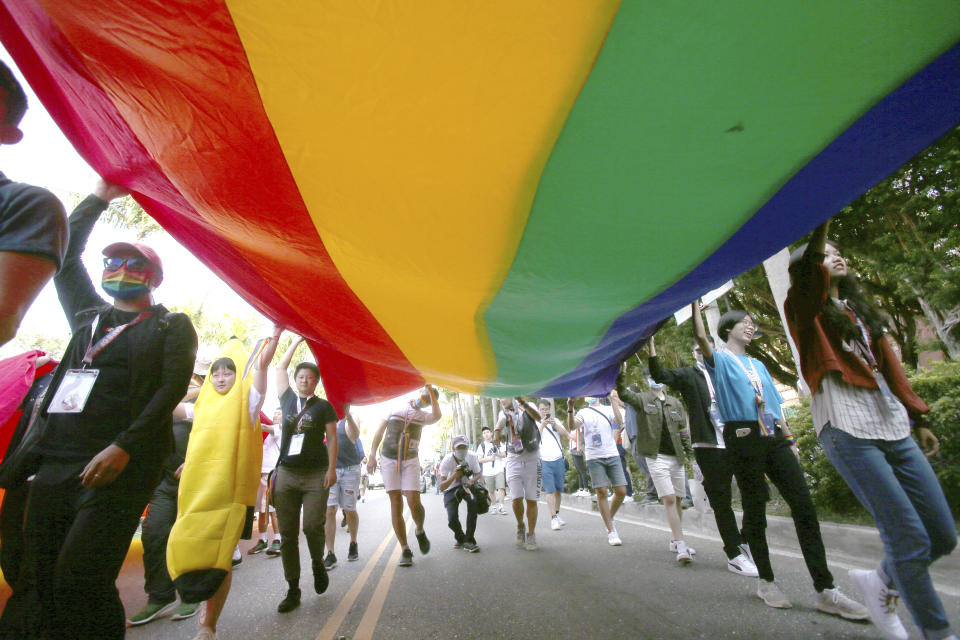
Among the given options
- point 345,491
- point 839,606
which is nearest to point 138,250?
point 839,606

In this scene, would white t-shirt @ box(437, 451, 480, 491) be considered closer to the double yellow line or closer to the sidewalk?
the double yellow line

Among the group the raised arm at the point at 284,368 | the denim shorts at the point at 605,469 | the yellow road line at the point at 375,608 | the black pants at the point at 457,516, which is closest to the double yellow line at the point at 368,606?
the yellow road line at the point at 375,608

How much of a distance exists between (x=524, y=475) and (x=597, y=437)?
1.17 meters

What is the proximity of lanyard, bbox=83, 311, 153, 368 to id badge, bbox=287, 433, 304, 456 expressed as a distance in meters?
2.10

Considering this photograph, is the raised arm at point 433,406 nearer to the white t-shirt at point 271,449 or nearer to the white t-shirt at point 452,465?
the white t-shirt at point 452,465

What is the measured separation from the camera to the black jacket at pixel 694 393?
12.2ft

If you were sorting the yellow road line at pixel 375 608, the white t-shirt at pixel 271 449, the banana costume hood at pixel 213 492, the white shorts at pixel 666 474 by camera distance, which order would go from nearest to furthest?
the banana costume hood at pixel 213 492 < the yellow road line at pixel 375 608 < the white shorts at pixel 666 474 < the white t-shirt at pixel 271 449

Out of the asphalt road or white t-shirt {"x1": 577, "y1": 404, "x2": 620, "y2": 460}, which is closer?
the asphalt road

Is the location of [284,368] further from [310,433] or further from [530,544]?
[530,544]

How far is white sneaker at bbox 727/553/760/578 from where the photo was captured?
373 cm

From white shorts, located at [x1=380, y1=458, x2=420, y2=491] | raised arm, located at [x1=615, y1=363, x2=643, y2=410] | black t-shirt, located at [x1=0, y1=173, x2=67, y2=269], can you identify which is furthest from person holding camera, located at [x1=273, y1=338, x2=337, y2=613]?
raised arm, located at [x1=615, y1=363, x2=643, y2=410]

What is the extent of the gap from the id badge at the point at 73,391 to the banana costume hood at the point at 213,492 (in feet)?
2.47

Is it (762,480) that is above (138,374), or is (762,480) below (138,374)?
below

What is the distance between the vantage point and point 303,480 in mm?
3936
